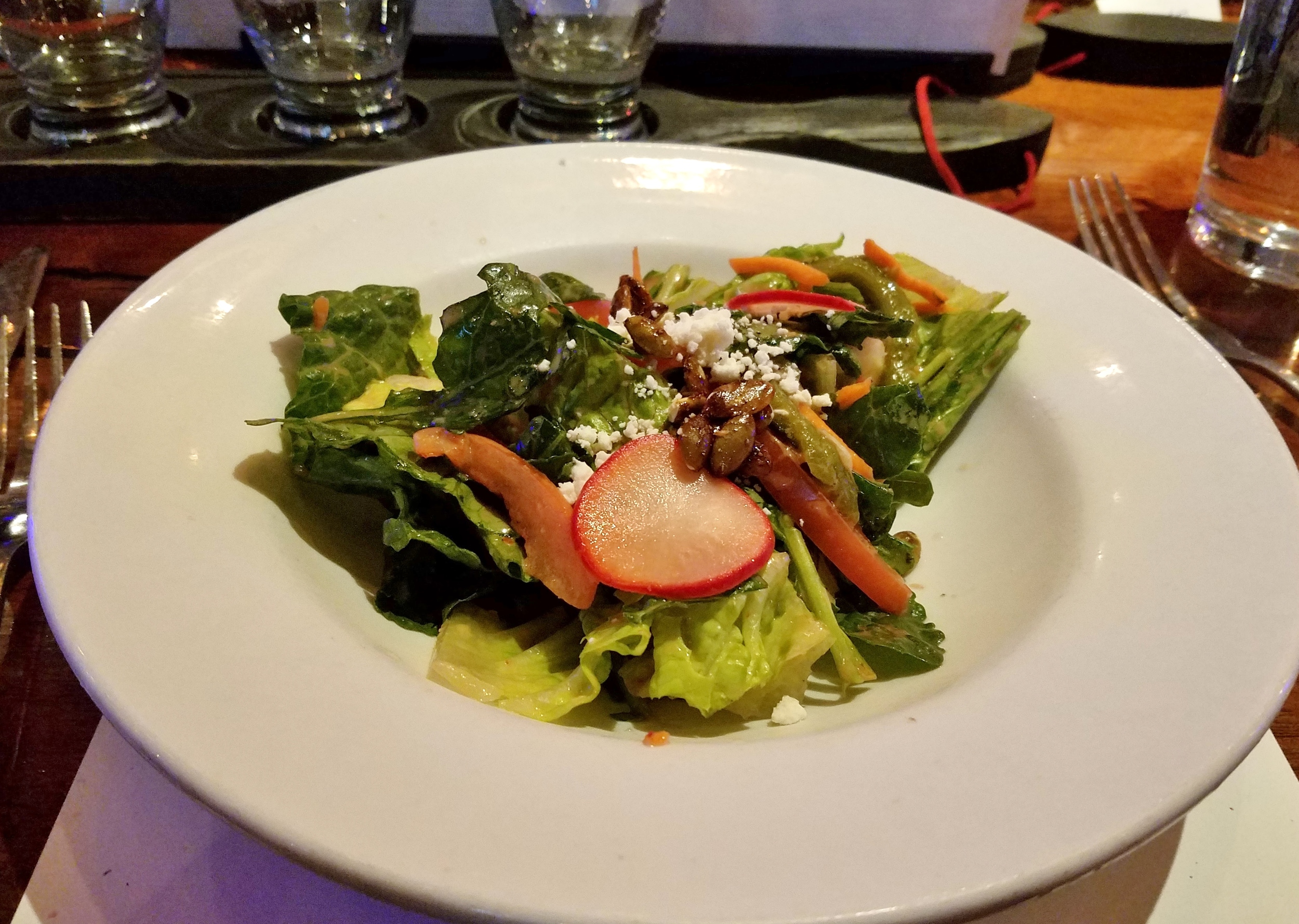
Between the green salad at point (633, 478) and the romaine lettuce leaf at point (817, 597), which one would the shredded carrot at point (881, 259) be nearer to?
the green salad at point (633, 478)

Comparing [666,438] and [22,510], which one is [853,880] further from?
[22,510]

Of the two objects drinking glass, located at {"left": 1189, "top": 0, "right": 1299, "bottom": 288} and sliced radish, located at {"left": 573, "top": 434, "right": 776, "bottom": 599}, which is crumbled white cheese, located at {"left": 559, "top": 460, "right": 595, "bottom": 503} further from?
drinking glass, located at {"left": 1189, "top": 0, "right": 1299, "bottom": 288}

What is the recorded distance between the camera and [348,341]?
5.16ft

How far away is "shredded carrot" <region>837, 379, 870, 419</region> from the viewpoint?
162 cm

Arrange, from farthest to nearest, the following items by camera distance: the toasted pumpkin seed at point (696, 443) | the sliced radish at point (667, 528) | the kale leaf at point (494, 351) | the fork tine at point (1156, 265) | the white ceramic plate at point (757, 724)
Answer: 1. the fork tine at point (1156, 265)
2. the kale leaf at point (494, 351)
3. the toasted pumpkin seed at point (696, 443)
4. the sliced radish at point (667, 528)
5. the white ceramic plate at point (757, 724)

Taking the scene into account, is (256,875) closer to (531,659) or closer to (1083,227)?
(531,659)

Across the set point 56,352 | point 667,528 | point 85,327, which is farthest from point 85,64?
point 667,528

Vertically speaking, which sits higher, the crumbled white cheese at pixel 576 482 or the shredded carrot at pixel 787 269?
the shredded carrot at pixel 787 269

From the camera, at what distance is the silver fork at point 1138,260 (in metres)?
1.97

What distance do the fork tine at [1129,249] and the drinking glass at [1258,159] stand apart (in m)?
0.23

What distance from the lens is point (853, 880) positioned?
0.78 m

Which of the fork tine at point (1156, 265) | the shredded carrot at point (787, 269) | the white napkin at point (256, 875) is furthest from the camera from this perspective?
the fork tine at point (1156, 265)

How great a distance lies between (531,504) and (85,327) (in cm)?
122

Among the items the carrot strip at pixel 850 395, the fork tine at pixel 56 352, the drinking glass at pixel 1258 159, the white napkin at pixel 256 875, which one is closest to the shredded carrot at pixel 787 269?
the carrot strip at pixel 850 395
